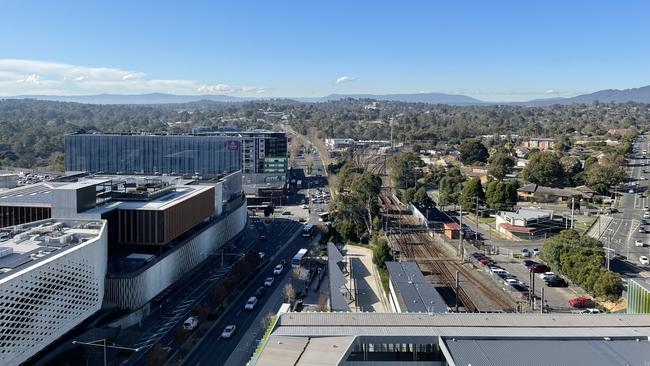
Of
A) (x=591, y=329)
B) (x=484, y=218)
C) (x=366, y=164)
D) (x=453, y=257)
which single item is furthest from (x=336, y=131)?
(x=591, y=329)

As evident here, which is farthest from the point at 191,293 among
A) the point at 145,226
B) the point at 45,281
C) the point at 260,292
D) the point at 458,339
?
the point at 458,339

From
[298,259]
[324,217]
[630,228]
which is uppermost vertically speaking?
[630,228]

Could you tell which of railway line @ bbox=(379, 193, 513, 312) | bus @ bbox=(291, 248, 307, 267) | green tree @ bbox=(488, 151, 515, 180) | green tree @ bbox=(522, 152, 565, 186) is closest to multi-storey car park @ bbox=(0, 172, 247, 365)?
bus @ bbox=(291, 248, 307, 267)

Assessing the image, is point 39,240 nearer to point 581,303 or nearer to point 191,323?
point 191,323

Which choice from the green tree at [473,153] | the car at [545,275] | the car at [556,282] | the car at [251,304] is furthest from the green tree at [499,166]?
the car at [251,304]

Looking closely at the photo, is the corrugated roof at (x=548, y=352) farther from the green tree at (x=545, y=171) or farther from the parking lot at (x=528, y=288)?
the green tree at (x=545, y=171)
